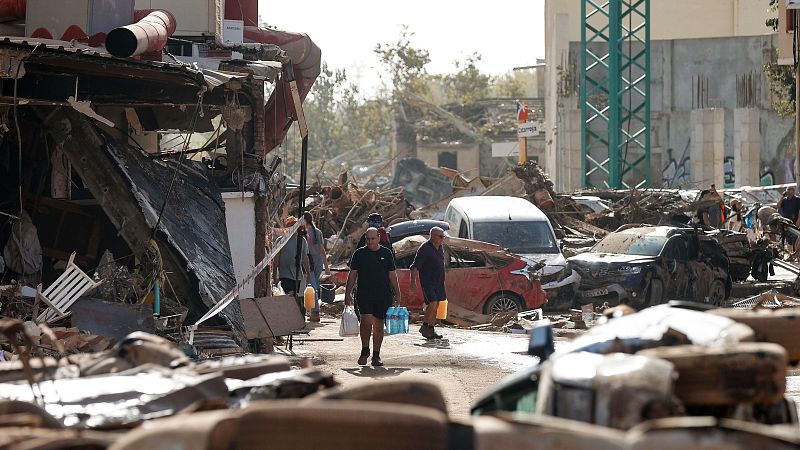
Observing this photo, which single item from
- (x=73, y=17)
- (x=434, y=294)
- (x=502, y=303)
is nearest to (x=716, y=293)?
(x=502, y=303)

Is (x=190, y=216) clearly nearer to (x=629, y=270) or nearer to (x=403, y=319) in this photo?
(x=403, y=319)

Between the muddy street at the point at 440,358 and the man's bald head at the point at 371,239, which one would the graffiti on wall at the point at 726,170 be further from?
the man's bald head at the point at 371,239

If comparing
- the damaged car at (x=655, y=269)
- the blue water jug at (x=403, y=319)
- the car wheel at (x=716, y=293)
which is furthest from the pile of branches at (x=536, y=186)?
the blue water jug at (x=403, y=319)

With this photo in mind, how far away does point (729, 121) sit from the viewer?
194 feet

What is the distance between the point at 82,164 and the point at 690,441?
1276cm

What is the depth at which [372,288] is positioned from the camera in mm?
15852

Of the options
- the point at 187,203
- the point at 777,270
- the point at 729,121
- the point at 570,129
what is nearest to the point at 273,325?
the point at 187,203

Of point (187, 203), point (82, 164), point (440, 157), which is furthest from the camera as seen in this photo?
point (440, 157)

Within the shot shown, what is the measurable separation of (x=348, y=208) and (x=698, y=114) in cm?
2538

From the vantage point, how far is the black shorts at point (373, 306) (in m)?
15.9

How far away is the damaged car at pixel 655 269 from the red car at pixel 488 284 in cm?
133

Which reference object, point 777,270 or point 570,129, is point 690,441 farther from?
point 570,129

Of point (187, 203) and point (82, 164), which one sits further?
point (187, 203)

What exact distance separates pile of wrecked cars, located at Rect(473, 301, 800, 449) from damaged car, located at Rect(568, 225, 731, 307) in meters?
17.9
